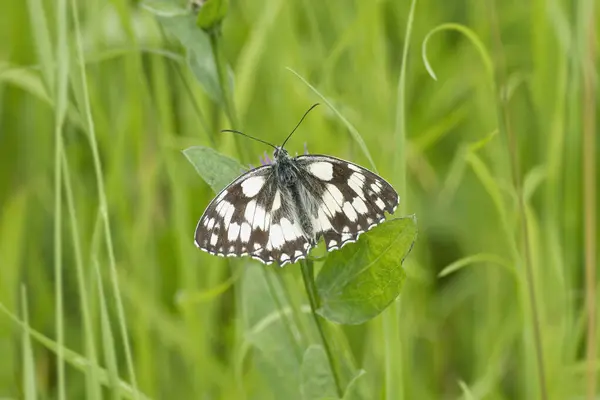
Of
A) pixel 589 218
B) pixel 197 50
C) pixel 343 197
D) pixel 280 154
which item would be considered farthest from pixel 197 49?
pixel 589 218

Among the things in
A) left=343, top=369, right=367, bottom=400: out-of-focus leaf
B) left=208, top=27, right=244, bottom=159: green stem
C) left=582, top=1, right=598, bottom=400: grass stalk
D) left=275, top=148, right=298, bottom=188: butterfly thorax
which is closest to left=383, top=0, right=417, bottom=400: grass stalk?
left=343, top=369, right=367, bottom=400: out-of-focus leaf

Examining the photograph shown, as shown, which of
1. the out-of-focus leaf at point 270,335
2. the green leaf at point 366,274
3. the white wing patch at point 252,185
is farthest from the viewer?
the out-of-focus leaf at point 270,335

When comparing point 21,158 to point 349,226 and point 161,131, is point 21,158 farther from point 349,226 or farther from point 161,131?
point 349,226

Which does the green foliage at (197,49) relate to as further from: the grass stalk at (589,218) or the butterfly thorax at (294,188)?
the grass stalk at (589,218)

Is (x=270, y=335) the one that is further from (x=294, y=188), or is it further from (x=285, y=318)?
(x=294, y=188)

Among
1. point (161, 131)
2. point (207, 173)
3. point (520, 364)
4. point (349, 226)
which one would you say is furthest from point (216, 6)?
point (520, 364)

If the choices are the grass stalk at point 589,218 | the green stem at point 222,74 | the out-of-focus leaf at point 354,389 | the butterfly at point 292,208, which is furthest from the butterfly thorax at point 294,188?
the grass stalk at point 589,218

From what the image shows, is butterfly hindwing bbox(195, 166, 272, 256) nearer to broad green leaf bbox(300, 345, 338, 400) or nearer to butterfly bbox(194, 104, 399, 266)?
butterfly bbox(194, 104, 399, 266)

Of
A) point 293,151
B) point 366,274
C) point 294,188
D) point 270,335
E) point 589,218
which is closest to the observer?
point 366,274
